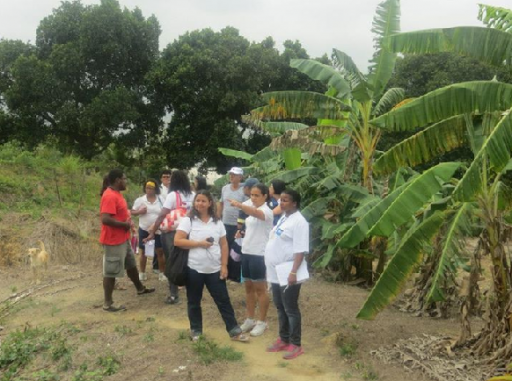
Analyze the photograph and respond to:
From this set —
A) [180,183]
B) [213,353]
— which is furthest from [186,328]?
[180,183]

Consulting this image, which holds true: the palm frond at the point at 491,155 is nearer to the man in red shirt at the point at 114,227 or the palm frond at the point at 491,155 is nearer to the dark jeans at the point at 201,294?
the dark jeans at the point at 201,294

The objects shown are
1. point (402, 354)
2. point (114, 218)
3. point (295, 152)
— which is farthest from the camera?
point (295, 152)

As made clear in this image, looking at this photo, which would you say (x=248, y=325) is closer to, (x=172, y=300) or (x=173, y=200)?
(x=172, y=300)

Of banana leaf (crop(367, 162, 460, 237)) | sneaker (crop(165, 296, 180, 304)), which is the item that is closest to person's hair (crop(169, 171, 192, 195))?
sneaker (crop(165, 296, 180, 304))

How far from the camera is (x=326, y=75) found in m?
8.30

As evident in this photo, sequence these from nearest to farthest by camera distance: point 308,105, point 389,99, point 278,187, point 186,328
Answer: point 278,187
point 186,328
point 308,105
point 389,99

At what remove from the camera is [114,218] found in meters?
6.45

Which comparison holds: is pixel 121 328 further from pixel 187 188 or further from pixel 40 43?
pixel 40 43

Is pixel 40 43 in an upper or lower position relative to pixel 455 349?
upper

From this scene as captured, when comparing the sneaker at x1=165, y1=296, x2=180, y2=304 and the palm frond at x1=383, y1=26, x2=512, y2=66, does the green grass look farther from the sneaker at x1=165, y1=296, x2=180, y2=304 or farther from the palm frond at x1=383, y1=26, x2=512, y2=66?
the palm frond at x1=383, y1=26, x2=512, y2=66

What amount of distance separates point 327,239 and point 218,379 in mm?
4422

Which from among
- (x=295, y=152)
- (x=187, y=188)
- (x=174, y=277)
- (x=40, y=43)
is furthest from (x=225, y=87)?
(x=174, y=277)

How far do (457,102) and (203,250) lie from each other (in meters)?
2.69

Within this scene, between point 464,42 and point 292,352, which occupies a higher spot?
point 464,42
